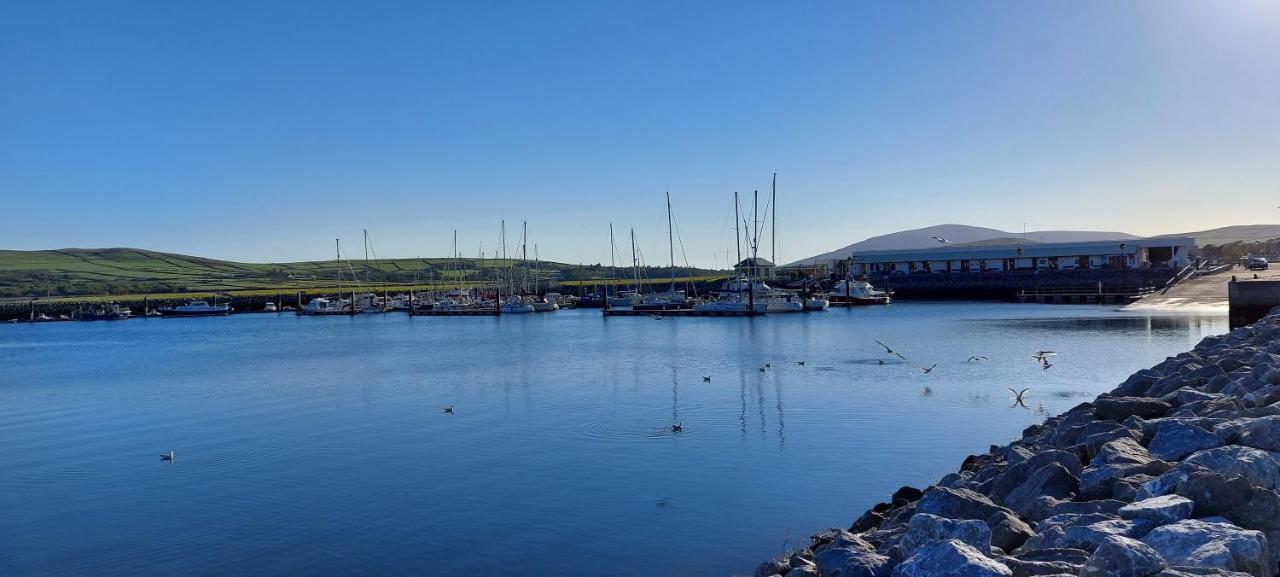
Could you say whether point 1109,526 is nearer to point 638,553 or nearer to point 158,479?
point 638,553

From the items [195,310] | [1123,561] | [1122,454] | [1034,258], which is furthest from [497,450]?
[195,310]

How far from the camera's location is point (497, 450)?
20.2m

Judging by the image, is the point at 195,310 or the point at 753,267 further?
the point at 195,310

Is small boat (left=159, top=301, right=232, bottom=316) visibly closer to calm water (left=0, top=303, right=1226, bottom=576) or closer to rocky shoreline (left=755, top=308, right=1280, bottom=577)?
calm water (left=0, top=303, right=1226, bottom=576)

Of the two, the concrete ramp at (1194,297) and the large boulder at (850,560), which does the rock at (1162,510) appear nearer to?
the large boulder at (850,560)

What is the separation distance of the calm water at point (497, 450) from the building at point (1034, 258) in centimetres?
6013

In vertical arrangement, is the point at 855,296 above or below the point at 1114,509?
above

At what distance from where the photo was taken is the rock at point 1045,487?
899cm

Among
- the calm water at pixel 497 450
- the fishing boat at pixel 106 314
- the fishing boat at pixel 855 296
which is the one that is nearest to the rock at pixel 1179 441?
the calm water at pixel 497 450

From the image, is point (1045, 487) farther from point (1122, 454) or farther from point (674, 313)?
point (674, 313)

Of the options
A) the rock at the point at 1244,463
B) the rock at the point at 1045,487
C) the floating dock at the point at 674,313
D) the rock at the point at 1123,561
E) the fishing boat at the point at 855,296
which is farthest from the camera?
the fishing boat at the point at 855,296

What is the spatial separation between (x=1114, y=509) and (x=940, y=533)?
1637mm

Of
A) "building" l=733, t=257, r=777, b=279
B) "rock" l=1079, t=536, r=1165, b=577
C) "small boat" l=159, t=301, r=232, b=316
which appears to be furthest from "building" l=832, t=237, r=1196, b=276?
"rock" l=1079, t=536, r=1165, b=577

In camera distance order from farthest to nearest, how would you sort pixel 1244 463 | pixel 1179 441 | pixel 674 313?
pixel 674 313 < pixel 1179 441 < pixel 1244 463
